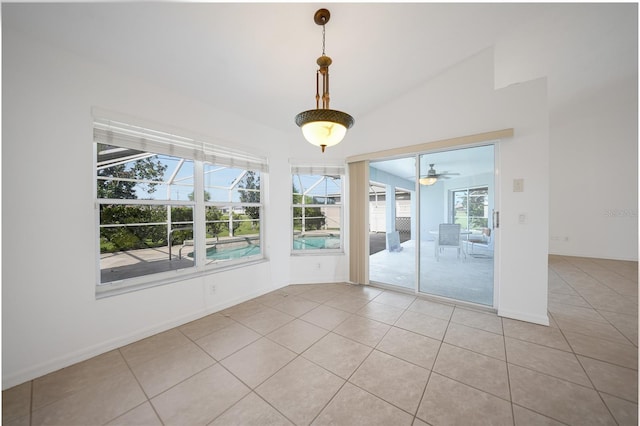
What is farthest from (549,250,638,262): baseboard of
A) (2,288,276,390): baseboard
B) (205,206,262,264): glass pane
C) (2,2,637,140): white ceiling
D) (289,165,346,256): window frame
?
(2,288,276,390): baseboard

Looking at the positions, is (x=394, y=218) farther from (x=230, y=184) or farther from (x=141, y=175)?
(x=141, y=175)

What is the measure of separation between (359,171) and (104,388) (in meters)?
3.64

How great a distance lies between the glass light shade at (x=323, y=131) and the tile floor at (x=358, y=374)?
6.06 ft

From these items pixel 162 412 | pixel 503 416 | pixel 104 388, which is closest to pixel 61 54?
pixel 104 388

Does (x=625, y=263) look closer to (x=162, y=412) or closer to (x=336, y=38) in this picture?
(x=336, y=38)

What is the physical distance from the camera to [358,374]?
1.87m

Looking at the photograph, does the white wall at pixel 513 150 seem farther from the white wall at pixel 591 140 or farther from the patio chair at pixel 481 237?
the white wall at pixel 591 140

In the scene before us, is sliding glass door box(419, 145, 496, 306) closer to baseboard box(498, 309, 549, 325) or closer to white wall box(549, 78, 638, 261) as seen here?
baseboard box(498, 309, 549, 325)

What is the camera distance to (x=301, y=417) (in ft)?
4.96

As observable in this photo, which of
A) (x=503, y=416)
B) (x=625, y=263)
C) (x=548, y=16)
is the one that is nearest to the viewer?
(x=503, y=416)

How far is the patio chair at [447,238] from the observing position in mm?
3432

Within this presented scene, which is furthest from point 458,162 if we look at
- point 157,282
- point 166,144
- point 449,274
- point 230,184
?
point 157,282

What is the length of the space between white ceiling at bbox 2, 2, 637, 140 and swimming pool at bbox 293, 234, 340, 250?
205 centimetres

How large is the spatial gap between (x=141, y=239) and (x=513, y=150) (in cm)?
431
